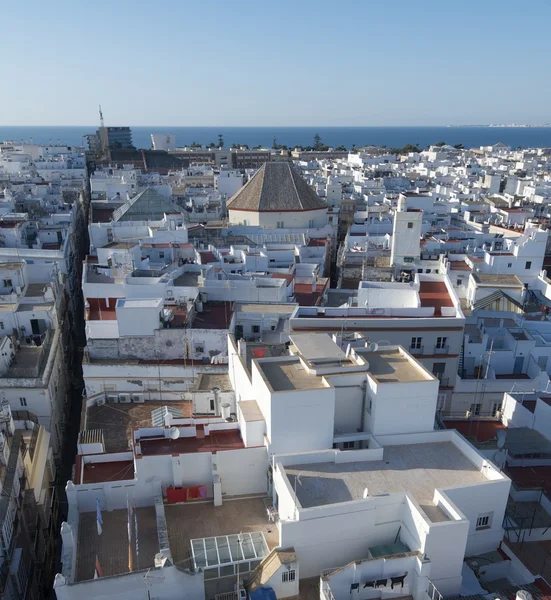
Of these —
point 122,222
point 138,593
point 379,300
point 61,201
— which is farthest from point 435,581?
point 61,201

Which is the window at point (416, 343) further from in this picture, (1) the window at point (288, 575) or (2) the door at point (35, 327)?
(2) the door at point (35, 327)

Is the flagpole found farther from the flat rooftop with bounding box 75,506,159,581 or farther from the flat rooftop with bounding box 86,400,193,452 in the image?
the flat rooftop with bounding box 86,400,193,452

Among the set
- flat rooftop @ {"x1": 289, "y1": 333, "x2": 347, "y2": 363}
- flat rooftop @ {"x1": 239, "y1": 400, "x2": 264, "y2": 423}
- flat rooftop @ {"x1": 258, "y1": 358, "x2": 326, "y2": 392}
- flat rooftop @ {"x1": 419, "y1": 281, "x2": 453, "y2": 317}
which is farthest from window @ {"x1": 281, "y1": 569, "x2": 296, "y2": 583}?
flat rooftop @ {"x1": 419, "y1": 281, "x2": 453, "y2": 317}

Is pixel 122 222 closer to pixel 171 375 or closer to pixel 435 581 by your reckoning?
pixel 171 375

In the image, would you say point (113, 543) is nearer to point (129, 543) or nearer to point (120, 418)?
point (129, 543)

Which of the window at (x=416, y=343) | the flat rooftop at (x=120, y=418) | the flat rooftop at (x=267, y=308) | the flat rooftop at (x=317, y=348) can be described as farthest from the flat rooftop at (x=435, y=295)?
the flat rooftop at (x=120, y=418)

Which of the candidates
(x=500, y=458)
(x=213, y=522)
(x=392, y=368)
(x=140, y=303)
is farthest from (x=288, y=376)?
(x=140, y=303)
